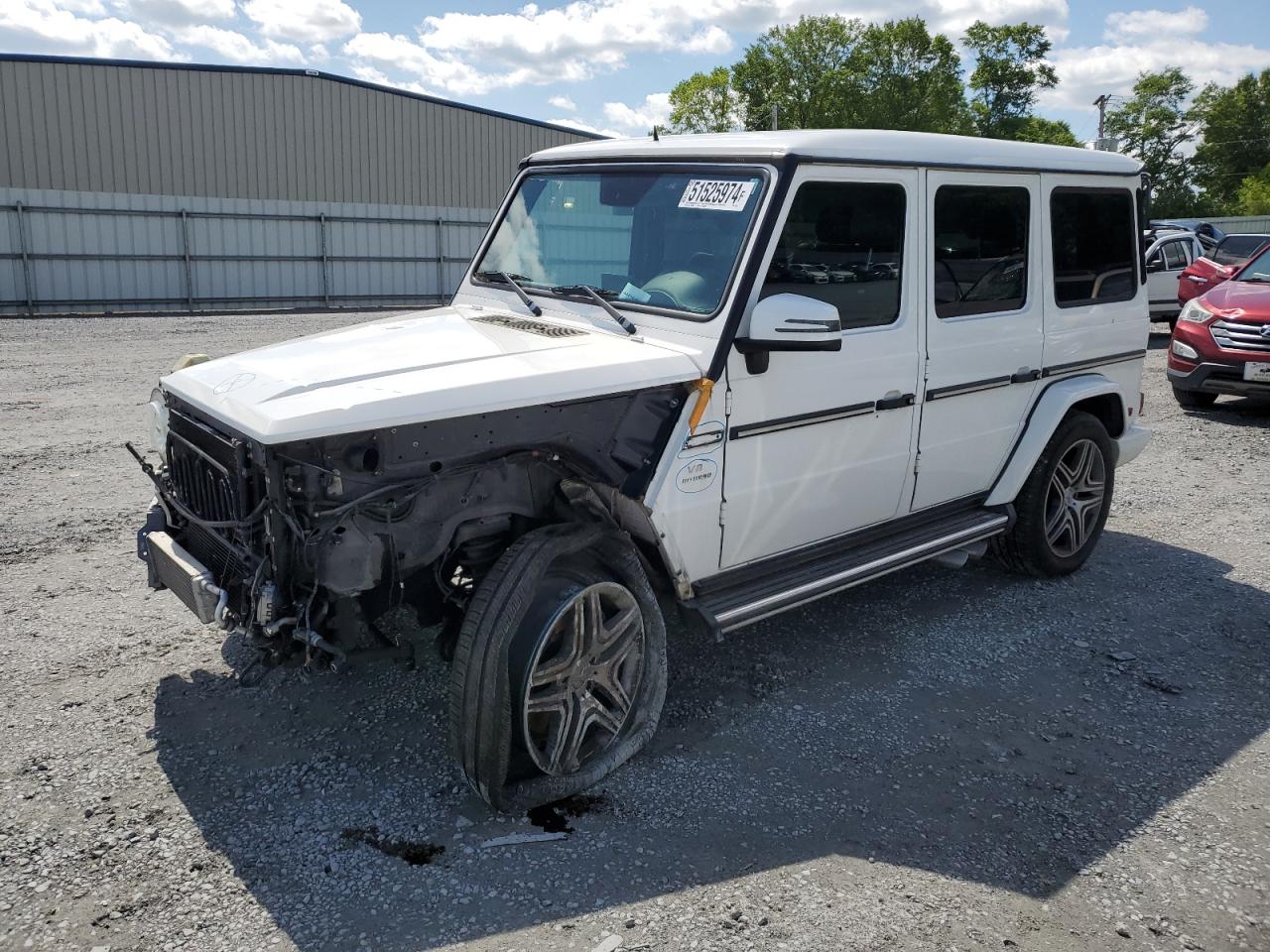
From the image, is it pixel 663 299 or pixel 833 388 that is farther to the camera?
pixel 833 388

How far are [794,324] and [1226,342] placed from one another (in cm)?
861

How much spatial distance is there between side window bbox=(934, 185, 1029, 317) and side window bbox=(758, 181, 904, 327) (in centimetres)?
32

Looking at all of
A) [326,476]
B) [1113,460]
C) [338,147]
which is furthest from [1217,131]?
[326,476]

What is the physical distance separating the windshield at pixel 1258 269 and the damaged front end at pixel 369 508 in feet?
32.8

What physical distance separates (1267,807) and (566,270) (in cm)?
338

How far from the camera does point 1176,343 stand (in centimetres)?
1077

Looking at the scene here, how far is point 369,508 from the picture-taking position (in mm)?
3127

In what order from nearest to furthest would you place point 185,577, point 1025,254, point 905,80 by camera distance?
point 185,577
point 1025,254
point 905,80

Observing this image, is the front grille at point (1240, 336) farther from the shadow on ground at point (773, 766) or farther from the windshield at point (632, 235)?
the windshield at point (632, 235)

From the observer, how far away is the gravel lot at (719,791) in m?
2.98

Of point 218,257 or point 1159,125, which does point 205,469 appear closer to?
point 218,257

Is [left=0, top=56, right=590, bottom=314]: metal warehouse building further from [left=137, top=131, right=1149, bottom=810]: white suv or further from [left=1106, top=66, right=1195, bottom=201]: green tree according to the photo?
[left=1106, top=66, right=1195, bottom=201]: green tree

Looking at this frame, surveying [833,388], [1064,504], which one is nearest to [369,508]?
[833,388]

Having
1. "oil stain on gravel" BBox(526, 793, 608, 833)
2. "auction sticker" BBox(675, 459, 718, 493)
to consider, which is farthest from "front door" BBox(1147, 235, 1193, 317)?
"oil stain on gravel" BBox(526, 793, 608, 833)
